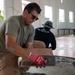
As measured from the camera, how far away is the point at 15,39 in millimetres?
1638

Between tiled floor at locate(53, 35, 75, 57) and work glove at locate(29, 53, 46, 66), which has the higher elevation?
work glove at locate(29, 53, 46, 66)

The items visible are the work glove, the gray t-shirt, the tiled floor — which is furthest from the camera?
the tiled floor

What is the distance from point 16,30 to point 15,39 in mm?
116

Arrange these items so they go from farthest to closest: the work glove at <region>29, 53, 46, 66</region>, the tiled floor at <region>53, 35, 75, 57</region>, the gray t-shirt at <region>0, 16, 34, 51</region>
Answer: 1. the tiled floor at <region>53, 35, 75, 57</region>
2. the gray t-shirt at <region>0, 16, 34, 51</region>
3. the work glove at <region>29, 53, 46, 66</region>

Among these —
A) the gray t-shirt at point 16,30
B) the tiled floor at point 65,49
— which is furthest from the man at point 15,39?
the tiled floor at point 65,49

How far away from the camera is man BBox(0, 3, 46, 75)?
5.19ft

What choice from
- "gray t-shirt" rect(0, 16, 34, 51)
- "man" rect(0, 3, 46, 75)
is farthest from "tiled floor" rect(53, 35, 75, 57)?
"man" rect(0, 3, 46, 75)

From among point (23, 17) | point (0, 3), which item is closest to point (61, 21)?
point (0, 3)

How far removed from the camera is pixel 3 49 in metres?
1.92

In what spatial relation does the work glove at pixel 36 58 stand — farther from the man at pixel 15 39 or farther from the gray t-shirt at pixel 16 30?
the gray t-shirt at pixel 16 30

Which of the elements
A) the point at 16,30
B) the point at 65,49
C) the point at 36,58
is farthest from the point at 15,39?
the point at 65,49

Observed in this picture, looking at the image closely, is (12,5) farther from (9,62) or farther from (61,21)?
(9,62)

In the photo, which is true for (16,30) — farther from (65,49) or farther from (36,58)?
(65,49)

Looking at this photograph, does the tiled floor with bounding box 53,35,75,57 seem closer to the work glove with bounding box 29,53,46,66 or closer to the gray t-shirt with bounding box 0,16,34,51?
the gray t-shirt with bounding box 0,16,34,51
